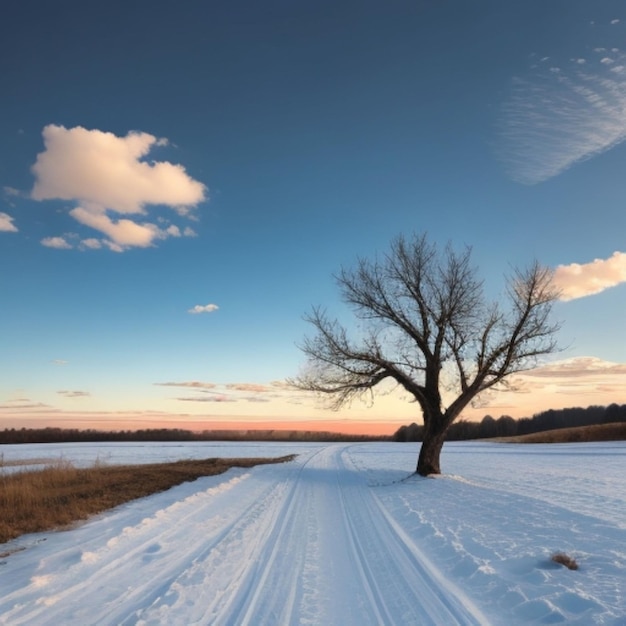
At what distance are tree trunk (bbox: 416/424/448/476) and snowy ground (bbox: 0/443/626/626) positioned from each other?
685cm

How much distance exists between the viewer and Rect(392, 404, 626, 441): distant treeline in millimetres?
117188

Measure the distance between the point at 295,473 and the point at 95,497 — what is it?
34.7ft

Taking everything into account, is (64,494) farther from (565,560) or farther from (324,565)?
(565,560)

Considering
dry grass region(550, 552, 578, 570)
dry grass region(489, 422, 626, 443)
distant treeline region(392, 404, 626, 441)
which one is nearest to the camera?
dry grass region(550, 552, 578, 570)

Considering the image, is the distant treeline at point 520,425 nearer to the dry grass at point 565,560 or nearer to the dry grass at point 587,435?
the dry grass at point 587,435

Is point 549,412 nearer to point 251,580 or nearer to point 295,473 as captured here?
point 295,473

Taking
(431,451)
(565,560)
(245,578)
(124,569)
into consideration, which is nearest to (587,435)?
(431,451)

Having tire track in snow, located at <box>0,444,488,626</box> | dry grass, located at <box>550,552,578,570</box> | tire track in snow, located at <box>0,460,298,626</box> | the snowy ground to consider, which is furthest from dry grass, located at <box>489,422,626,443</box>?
tire track in snow, located at <box>0,460,298,626</box>

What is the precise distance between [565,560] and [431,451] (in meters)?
13.0

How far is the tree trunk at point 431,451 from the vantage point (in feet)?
64.2

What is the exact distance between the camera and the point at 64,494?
1300 cm

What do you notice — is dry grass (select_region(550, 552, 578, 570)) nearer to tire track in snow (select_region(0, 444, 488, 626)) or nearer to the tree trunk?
tire track in snow (select_region(0, 444, 488, 626))

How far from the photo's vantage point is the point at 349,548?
794 cm

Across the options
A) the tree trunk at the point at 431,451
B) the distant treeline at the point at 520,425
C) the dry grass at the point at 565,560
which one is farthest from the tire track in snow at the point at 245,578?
the distant treeline at the point at 520,425
